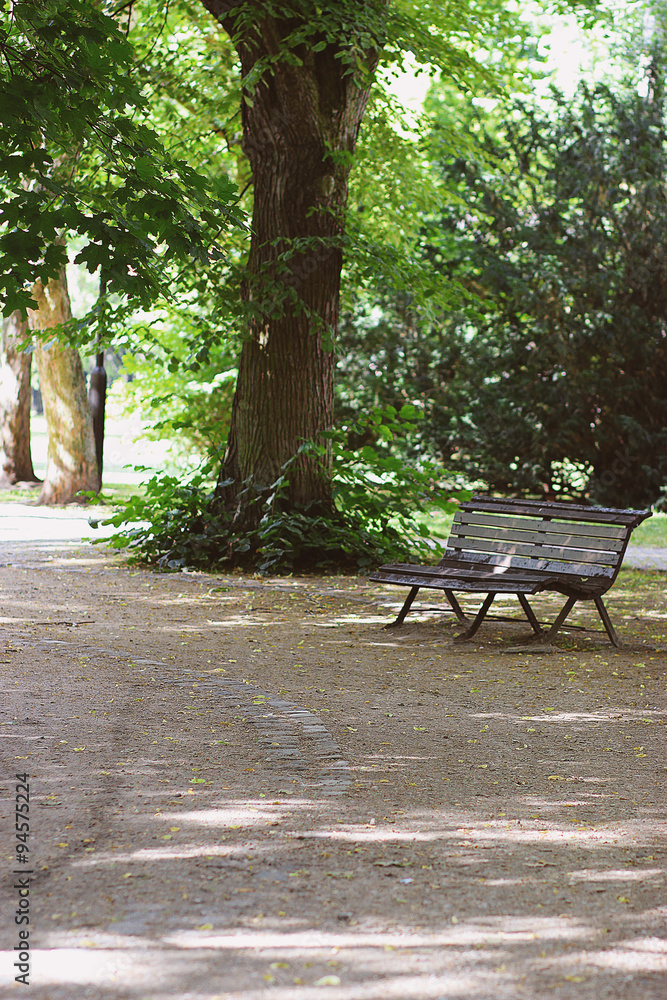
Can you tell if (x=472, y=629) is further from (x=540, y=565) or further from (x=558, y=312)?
(x=558, y=312)

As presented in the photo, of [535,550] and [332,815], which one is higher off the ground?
[535,550]

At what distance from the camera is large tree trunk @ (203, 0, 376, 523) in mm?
10648

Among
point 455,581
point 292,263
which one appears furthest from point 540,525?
point 292,263

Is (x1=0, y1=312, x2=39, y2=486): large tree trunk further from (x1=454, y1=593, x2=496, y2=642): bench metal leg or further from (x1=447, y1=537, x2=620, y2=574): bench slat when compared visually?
(x1=454, y1=593, x2=496, y2=642): bench metal leg

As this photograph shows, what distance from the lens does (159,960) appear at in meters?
2.85

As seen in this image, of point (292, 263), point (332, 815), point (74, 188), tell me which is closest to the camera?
point (332, 815)

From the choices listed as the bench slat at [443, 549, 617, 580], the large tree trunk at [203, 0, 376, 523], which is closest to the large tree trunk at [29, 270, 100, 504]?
the large tree trunk at [203, 0, 376, 523]

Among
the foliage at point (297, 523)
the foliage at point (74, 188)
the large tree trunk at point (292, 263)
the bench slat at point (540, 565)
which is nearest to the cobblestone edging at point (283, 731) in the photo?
the foliage at point (74, 188)

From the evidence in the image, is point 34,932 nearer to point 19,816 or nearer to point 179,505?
point 19,816

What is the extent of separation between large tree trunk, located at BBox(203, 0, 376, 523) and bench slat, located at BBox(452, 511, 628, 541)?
275cm

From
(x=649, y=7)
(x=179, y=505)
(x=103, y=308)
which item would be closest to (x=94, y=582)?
(x=179, y=505)

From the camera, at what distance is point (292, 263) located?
1079 cm

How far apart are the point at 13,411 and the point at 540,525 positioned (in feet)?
47.3

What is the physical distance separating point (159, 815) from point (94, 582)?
6237mm
